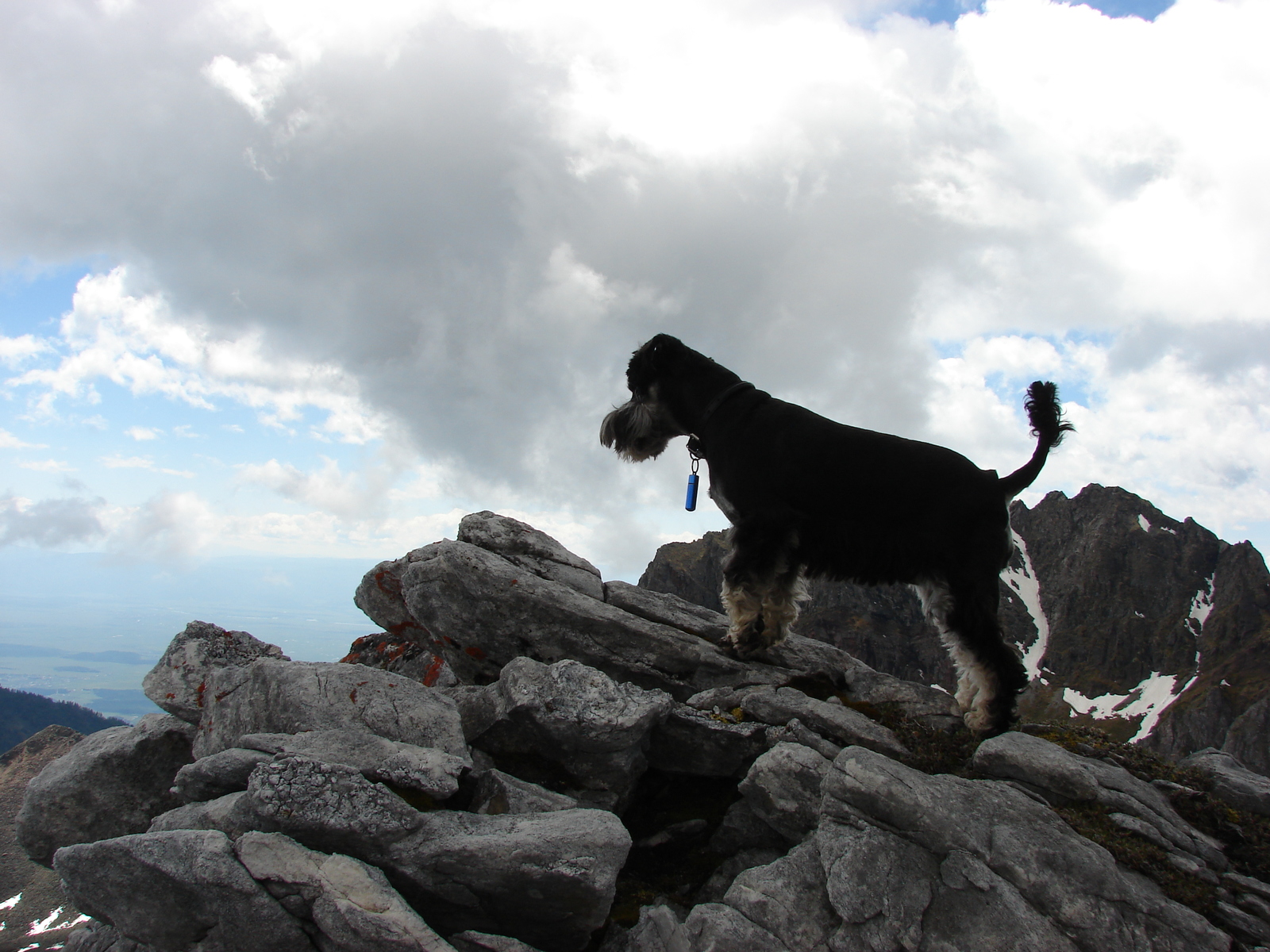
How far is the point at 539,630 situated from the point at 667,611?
7.31ft

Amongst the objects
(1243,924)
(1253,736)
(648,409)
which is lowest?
(1243,924)

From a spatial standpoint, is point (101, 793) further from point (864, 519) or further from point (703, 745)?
point (864, 519)

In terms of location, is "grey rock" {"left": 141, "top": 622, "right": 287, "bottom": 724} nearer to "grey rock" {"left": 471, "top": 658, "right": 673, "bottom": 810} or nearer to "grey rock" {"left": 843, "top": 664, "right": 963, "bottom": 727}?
"grey rock" {"left": 471, "top": 658, "right": 673, "bottom": 810}

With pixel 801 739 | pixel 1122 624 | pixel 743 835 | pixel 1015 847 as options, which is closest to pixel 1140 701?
pixel 1122 624

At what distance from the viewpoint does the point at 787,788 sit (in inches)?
256

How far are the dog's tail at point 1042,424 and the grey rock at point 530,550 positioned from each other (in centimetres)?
656

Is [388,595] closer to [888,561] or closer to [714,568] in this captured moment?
[888,561]

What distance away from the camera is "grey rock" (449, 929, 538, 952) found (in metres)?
4.90

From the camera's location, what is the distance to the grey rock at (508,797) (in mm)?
6238

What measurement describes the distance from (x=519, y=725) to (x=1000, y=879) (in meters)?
4.65

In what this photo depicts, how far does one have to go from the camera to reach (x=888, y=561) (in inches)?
336

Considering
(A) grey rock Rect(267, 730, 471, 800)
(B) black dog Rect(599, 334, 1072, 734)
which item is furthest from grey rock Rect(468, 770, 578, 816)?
(B) black dog Rect(599, 334, 1072, 734)

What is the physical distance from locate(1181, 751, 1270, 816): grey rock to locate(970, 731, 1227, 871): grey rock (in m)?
0.77

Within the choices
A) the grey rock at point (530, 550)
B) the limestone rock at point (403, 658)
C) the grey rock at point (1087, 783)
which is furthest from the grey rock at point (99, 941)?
the grey rock at point (1087, 783)
